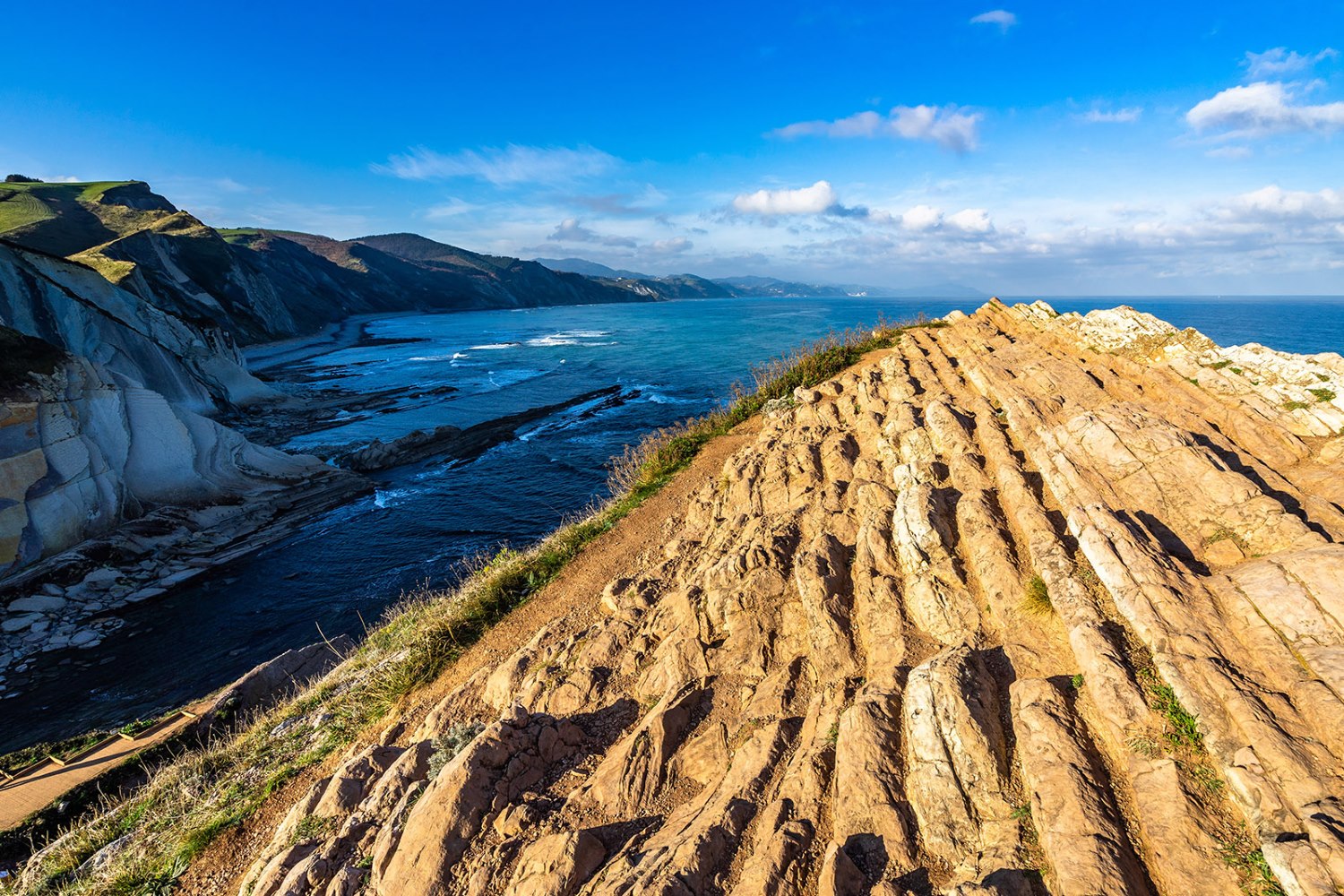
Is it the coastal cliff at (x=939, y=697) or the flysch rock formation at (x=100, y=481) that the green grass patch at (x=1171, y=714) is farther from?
the flysch rock formation at (x=100, y=481)

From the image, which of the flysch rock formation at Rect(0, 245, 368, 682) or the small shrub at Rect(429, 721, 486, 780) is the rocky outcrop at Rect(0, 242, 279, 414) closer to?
the flysch rock formation at Rect(0, 245, 368, 682)

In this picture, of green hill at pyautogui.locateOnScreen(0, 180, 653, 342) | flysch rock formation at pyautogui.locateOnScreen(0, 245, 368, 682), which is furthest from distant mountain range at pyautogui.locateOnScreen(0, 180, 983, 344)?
flysch rock formation at pyautogui.locateOnScreen(0, 245, 368, 682)

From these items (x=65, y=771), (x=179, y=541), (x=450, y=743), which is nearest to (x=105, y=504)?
(x=179, y=541)

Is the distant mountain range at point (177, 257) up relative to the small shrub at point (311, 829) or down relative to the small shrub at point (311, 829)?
up

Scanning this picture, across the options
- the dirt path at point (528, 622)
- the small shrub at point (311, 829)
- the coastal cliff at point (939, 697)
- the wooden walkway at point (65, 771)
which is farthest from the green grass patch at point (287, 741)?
the small shrub at point (311, 829)

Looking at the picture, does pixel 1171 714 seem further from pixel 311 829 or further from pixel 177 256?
pixel 177 256
